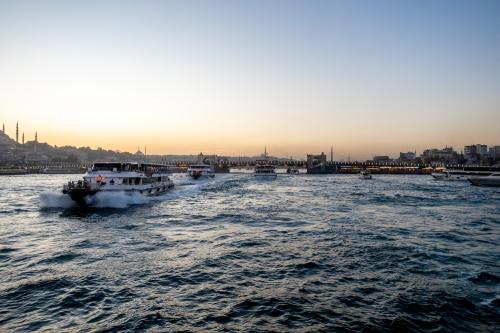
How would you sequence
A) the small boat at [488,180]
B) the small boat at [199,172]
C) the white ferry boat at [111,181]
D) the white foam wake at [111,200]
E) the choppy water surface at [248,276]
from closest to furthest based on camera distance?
the choppy water surface at [248,276]
the white ferry boat at [111,181]
the white foam wake at [111,200]
the small boat at [488,180]
the small boat at [199,172]

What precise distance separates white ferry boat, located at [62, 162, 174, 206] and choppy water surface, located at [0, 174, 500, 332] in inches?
310

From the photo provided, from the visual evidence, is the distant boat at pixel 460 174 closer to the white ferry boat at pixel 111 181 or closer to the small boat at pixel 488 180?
the small boat at pixel 488 180

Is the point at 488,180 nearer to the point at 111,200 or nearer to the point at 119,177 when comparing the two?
the point at 119,177

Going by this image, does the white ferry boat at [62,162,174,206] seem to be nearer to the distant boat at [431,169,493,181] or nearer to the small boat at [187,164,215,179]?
the small boat at [187,164,215,179]

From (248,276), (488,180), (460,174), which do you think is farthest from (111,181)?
(460,174)

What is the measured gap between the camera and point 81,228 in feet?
91.4

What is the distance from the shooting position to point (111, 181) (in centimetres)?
4306

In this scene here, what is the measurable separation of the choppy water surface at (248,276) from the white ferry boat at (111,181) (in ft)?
25.8

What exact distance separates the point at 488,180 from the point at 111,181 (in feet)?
305

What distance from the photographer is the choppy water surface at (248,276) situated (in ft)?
36.4

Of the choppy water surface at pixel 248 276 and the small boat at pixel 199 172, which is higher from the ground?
the small boat at pixel 199 172

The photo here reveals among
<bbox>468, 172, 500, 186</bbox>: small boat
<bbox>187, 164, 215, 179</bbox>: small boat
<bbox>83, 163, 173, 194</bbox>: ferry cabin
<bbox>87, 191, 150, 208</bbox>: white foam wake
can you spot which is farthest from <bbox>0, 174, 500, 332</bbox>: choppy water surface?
<bbox>187, 164, 215, 179</bbox>: small boat

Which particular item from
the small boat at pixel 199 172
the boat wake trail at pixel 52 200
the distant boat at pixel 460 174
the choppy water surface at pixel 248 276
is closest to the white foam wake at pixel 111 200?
the boat wake trail at pixel 52 200

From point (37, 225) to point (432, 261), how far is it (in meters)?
31.8
